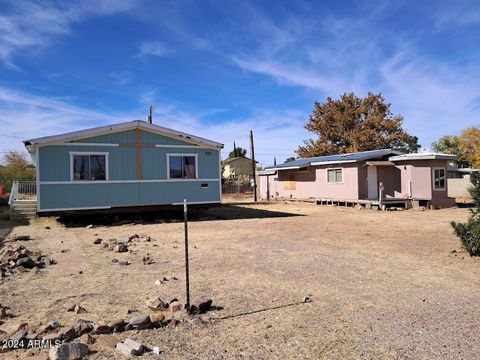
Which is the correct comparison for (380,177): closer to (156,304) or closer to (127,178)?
(127,178)

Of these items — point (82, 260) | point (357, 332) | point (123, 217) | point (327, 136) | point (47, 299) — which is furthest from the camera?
point (327, 136)

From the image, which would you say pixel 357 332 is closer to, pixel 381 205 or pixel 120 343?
pixel 120 343

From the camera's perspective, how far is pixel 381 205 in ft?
70.6

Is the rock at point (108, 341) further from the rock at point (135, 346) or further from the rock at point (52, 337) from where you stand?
the rock at point (52, 337)

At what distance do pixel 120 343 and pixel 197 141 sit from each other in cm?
1427

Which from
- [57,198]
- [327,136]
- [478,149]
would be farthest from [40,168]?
[478,149]

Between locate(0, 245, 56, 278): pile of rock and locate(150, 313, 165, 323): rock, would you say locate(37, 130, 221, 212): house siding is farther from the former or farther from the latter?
locate(150, 313, 165, 323): rock

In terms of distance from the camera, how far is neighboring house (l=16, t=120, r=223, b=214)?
15508mm

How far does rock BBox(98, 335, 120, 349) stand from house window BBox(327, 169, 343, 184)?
839 inches

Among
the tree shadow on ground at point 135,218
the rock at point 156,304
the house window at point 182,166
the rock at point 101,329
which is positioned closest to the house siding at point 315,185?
the tree shadow on ground at point 135,218

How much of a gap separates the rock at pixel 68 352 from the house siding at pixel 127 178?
1284 cm

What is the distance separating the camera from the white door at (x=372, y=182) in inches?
928

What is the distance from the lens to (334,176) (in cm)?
2491

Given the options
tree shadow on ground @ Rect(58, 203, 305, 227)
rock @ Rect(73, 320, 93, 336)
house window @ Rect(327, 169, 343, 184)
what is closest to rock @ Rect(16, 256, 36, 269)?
rock @ Rect(73, 320, 93, 336)
